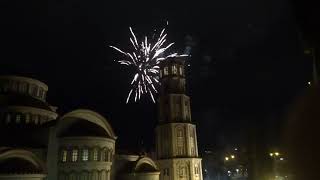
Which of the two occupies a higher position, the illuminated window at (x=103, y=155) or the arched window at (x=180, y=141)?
Result: the arched window at (x=180, y=141)

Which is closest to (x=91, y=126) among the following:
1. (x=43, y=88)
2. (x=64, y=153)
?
(x=64, y=153)

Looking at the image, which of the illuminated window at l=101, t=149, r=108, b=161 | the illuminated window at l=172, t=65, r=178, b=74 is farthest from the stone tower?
the illuminated window at l=101, t=149, r=108, b=161

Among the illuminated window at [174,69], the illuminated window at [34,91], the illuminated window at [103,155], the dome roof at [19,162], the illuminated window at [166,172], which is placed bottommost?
the illuminated window at [166,172]

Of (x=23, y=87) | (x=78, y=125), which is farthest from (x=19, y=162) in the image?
(x=23, y=87)

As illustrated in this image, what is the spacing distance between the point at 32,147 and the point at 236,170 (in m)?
63.0

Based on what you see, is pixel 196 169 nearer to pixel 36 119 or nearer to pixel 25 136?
pixel 36 119

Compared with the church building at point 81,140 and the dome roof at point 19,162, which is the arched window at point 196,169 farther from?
the dome roof at point 19,162

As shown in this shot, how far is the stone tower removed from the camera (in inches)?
2229

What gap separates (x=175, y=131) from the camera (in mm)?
57906

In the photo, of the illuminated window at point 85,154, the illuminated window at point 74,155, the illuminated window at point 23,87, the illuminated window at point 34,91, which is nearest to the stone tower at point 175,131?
the illuminated window at point 85,154

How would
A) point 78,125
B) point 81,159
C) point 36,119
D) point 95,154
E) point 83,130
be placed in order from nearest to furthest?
point 81,159 → point 95,154 → point 83,130 → point 78,125 → point 36,119

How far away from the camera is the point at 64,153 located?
41.5 meters

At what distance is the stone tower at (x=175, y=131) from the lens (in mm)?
56625

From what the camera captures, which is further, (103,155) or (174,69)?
(174,69)
